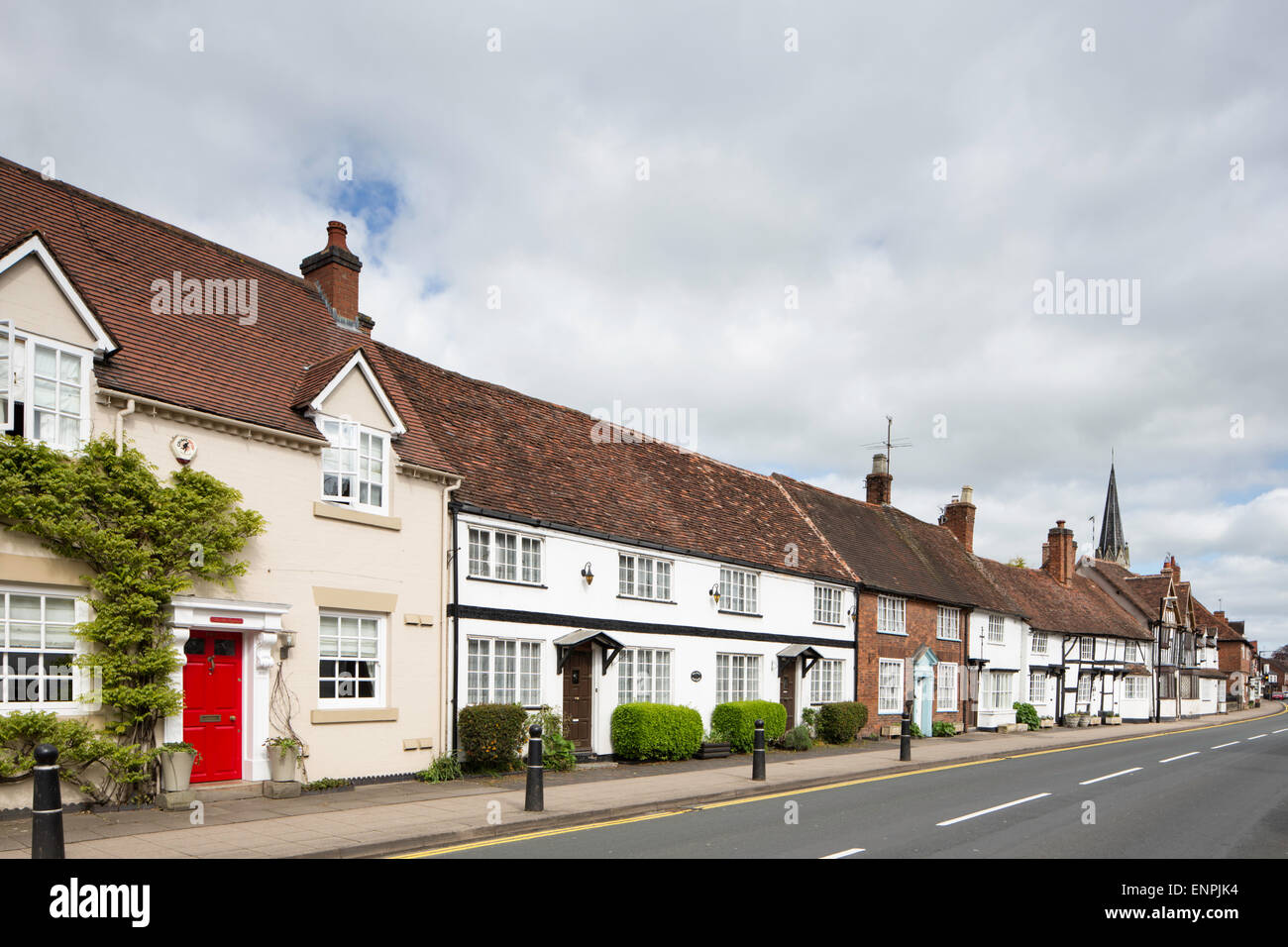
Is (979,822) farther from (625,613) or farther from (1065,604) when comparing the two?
(1065,604)

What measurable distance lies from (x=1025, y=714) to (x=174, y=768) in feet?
117

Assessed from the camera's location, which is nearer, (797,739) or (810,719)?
(797,739)

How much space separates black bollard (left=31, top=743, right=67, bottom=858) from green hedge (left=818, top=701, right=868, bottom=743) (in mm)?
22017

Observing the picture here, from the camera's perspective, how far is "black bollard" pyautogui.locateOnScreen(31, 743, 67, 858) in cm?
847

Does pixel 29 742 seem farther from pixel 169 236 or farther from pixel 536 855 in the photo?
pixel 169 236

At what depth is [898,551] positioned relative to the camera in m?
36.2

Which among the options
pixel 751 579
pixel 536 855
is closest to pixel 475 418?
pixel 751 579

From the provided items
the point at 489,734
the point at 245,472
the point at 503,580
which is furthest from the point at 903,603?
the point at 245,472

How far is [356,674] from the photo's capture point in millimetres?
16188

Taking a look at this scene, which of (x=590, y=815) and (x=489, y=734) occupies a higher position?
(x=489, y=734)

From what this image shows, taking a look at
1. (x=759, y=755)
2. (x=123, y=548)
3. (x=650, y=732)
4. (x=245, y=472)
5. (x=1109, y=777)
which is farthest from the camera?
(x=650, y=732)
